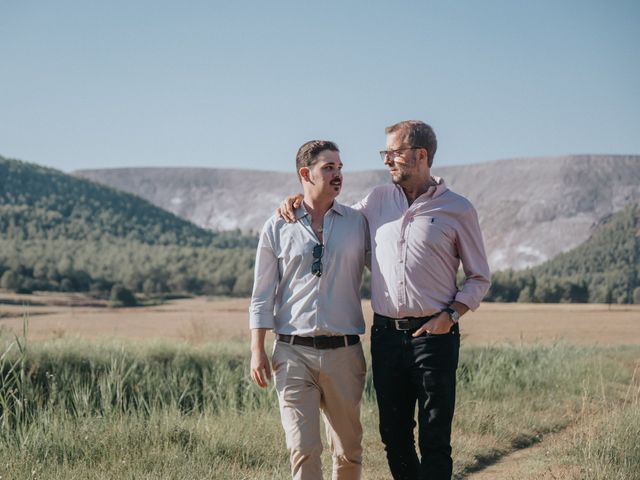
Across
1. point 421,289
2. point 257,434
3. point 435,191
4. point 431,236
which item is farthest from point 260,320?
point 257,434

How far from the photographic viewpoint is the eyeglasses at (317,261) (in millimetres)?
4254

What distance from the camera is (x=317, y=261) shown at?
14.0 feet

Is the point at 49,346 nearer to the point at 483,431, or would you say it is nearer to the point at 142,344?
the point at 142,344

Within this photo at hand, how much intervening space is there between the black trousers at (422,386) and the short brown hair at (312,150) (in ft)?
3.13

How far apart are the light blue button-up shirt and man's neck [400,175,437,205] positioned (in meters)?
0.30

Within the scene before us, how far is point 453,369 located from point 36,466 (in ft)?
10.0

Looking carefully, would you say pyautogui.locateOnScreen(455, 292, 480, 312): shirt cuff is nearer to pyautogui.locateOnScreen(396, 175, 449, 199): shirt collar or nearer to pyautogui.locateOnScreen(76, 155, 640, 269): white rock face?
pyautogui.locateOnScreen(396, 175, 449, 199): shirt collar

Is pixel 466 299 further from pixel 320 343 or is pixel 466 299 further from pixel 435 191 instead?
pixel 320 343

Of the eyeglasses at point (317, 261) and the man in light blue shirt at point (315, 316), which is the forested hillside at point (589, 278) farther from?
the eyeglasses at point (317, 261)

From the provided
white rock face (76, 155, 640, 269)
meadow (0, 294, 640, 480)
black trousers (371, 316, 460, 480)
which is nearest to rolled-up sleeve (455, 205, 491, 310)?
black trousers (371, 316, 460, 480)

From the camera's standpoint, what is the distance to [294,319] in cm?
429

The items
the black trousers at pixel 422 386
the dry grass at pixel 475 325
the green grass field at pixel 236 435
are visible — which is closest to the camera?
the black trousers at pixel 422 386

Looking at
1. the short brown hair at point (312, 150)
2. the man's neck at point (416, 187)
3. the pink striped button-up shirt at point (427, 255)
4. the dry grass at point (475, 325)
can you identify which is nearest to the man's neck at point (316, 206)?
the short brown hair at point (312, 150)

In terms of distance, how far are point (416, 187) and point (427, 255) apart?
0.40 m
